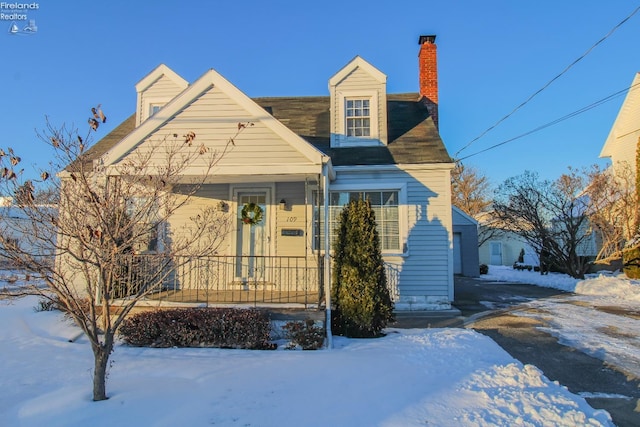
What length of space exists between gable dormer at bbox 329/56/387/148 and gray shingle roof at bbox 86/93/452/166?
0.31m

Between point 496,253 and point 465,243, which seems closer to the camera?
point 465,243

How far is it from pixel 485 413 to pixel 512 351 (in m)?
2.91

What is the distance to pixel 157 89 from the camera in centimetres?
1123

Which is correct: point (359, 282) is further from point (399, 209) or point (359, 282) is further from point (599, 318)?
point (599, 318)

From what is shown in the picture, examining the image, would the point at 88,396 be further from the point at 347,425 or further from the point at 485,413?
the point at 485,413

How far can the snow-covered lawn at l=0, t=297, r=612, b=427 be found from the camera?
11.6 ft

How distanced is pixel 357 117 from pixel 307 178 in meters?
2.82

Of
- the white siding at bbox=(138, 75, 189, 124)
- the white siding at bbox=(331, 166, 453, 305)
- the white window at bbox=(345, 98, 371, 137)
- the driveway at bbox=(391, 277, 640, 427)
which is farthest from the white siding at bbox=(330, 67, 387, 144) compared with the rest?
the driveway at bbox=(391, 277, 640, 427)

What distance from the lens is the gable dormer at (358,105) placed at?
33.9 ft

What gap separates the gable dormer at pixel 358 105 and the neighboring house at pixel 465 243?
10.9 metres

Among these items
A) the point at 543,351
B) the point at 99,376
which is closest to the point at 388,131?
the point at 543,351

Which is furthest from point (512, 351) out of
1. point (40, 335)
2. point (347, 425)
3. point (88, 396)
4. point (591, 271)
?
point (591, 271)

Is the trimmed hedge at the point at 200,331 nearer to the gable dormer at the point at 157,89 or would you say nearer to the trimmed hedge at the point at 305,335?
the trimmed hedge at the point at 305,335

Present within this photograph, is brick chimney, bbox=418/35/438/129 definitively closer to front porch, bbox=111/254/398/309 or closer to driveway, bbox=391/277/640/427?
front porch, bbox=111/254/398/309
